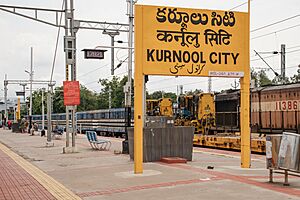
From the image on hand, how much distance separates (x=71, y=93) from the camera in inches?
899

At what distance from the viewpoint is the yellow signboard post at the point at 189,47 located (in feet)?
43.8

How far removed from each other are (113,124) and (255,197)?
35.4 meters

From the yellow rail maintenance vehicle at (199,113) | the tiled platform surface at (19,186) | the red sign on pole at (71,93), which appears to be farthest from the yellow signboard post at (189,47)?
the yellow rail maintenance vehicle at (199,113)

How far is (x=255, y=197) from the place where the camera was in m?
9.17

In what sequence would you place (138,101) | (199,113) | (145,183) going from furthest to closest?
(199,113) < (138,101) < (145,183)

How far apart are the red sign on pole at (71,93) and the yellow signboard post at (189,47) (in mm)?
9739

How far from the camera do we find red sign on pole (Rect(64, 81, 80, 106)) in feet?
74.9

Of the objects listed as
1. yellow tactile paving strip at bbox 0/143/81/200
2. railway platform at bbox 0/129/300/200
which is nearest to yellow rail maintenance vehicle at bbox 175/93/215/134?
railway platform at bbox 0/129/300/200

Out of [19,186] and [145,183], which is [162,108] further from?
[145,183]

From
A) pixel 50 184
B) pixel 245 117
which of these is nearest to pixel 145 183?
pixel 50 184

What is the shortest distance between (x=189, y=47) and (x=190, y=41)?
0.60ft

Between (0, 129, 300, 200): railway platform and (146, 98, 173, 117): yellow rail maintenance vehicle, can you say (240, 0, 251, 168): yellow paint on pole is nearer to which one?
(0, 129, 300, 200): railway platform

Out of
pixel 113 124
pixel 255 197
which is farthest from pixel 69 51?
pixel 113 124

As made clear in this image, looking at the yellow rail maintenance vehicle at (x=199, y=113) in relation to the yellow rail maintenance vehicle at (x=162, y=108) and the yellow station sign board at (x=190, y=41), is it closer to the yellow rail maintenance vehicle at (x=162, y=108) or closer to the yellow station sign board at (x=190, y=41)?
the yellow rail maintenance vehicle at (x=162, y=108)
